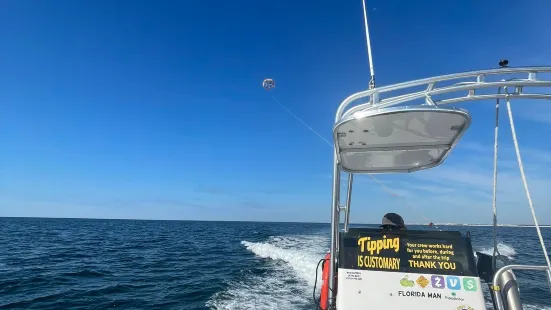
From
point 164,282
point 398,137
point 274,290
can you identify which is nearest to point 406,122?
point 398,137

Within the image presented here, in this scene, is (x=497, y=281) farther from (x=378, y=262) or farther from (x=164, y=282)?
(x=164, y=282)

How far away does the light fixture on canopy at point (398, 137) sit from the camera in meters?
3.63

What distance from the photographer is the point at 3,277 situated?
43.5 feet

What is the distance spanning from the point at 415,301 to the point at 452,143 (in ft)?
7.36

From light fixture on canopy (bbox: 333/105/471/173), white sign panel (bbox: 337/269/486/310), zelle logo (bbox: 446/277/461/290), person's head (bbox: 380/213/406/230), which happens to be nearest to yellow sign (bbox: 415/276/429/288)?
white sign panel (bbox: 337/269/486/310)

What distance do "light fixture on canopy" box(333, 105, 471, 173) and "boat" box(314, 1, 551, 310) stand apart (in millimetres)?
12

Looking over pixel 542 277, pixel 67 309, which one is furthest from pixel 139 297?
pixel 542 277

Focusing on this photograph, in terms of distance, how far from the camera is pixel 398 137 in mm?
4441

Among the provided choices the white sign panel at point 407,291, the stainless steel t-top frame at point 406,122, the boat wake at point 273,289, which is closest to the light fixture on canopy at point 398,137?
the stainless steel t-top frame at point 406,122

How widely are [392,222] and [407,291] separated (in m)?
0.95

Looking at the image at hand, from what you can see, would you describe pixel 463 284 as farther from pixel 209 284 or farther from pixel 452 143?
pixel 209 284

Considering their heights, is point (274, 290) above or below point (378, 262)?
below

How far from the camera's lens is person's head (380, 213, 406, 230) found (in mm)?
4434

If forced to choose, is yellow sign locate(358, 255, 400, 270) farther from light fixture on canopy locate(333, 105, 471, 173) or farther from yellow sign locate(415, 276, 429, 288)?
light fixture on canopy locate(333, 105, 471, 173)
